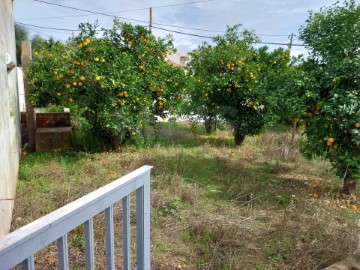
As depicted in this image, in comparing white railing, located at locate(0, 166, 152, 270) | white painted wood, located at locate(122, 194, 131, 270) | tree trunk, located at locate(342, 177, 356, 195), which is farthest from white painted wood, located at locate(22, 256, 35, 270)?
tree trunk, located at locate(342, 177, 356, 195)

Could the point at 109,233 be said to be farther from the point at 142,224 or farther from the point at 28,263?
the point at 28,263

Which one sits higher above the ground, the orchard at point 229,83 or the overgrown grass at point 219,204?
the orchard at point 229,83

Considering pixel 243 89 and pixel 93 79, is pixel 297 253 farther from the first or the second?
pixel 243 89

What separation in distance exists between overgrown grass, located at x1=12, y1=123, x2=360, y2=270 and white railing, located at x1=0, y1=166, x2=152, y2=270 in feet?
4.15

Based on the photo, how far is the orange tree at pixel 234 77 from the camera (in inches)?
266

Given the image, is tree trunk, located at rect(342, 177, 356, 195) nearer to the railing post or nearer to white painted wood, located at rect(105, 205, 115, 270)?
the railing post

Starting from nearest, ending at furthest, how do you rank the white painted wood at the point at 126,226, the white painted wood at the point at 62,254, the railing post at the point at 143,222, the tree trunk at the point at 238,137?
the white painted wood at the point at 62,254
the white painted wood at the point at 126,226
the railing post at the point at 143,222
the tree trunk at the point at 238,137

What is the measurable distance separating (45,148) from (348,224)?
588cm

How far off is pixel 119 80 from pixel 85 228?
445 centimetres

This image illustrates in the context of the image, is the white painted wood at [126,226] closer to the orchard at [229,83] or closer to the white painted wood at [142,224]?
the white painted wood at [142,224]

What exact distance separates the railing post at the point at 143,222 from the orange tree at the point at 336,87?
3.11 m

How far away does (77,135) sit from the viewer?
719 centimetres

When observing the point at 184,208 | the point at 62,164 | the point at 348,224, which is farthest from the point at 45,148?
the point at 348,224

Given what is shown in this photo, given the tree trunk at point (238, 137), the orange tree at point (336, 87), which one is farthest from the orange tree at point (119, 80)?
the orange tree at point (336, 87)
